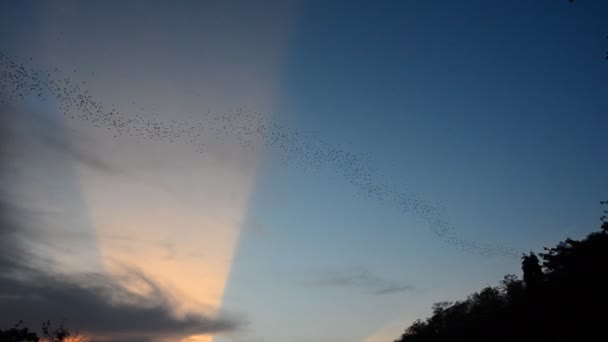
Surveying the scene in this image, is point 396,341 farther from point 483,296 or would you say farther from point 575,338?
point 575,338

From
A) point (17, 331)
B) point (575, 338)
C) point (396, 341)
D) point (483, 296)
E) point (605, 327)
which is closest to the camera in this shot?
point (605, 327)

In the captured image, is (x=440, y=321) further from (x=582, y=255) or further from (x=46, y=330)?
(x=46, y=330)

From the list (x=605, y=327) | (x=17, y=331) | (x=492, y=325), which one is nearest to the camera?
(x=605, y=327)

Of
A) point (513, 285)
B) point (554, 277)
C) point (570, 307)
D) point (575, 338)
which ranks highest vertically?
point (513, 285)

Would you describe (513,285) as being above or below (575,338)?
above

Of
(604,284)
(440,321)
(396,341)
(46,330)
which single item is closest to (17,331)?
(46,330)

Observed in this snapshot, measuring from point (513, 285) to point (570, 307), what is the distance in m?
65.0

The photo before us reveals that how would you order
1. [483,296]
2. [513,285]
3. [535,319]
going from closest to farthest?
[535,319]
[513,285]
[483,296]

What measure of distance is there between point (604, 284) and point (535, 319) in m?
14.7

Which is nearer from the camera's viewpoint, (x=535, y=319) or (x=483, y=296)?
(x=535, y=319)

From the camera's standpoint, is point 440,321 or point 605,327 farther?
point 440,321

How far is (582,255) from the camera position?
54.0m

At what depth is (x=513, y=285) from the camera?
362 ft

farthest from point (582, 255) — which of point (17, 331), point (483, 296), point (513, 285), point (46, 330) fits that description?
point (46, 330)
